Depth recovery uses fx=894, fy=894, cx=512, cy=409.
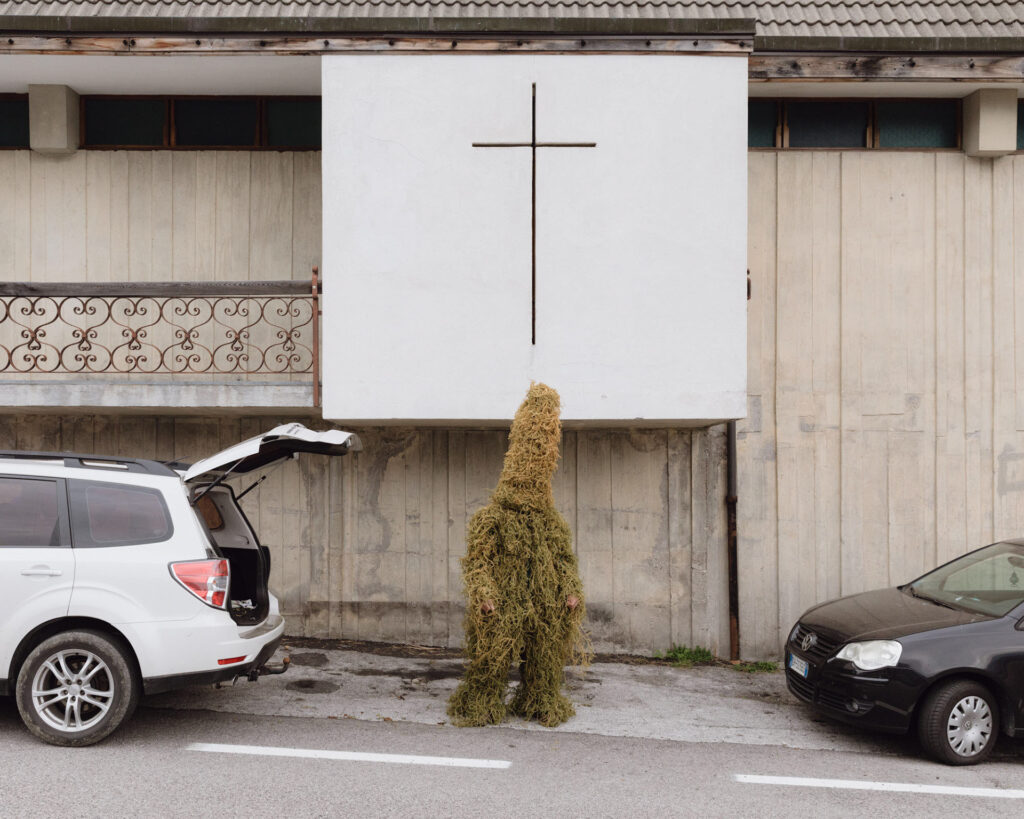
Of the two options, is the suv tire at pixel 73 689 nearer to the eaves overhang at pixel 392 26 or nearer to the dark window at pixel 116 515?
the dark window at pixel 116 515

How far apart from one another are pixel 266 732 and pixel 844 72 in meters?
7.71

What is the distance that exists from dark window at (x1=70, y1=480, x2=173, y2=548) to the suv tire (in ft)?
1.99

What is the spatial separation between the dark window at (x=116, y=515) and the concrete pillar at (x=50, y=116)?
15.8ft

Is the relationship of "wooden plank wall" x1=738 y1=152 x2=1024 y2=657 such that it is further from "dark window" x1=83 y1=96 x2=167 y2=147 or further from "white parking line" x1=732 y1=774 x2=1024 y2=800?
"dark window" x1=83 y1=96 x2=167 y2=147

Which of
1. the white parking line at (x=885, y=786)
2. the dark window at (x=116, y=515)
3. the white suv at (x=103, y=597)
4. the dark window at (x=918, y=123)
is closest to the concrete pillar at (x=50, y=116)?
the white suv at (x=103, y=597)

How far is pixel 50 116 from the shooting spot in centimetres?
898

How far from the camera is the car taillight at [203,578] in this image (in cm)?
564

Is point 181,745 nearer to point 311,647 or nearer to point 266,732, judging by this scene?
point 266,732

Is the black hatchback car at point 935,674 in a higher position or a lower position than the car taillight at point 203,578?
lower

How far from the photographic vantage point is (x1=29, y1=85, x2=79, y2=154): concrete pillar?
893cm

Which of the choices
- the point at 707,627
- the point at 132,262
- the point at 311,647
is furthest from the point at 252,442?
the point at 707,627

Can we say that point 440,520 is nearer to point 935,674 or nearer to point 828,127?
point 935,674

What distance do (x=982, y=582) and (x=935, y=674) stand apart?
55.3 inches

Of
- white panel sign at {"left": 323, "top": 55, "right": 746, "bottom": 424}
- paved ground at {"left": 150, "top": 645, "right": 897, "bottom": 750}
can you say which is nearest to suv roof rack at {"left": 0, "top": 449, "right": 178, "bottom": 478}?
paved ground at {"left": 150, "top": 645, "right": 897, "bottom": 750}
